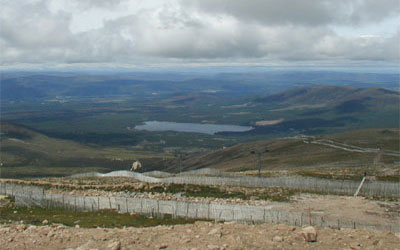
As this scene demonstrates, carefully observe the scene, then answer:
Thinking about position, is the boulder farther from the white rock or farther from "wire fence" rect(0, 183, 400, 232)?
the white rock

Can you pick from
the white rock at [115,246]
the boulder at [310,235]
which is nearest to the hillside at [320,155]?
the boulder at [310,235]

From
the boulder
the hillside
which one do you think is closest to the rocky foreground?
the boulder

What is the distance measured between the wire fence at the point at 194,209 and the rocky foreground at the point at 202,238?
645 cm

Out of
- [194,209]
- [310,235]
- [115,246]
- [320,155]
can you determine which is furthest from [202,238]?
[320,155]

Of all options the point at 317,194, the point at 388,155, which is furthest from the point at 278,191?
the point at 388,155

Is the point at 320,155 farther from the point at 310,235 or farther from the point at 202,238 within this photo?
the point at 202,238

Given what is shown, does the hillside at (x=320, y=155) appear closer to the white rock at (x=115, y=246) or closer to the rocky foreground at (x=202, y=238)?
the rocky foreground at (x=202, y=238)

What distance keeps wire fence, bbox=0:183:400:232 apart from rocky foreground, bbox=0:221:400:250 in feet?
21.2

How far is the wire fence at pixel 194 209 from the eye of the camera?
30922 mm

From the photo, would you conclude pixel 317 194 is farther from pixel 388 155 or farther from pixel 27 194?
pixel 388 155

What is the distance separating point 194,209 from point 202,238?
12330 millimetres

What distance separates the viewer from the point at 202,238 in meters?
21.9

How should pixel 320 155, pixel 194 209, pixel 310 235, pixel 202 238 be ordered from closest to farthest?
pixel 310 235 < pixel 202 238 < pixel 194 209 < pixel 320 155

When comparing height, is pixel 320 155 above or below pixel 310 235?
below
